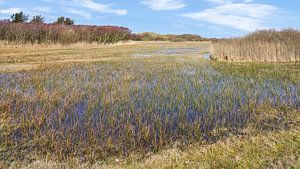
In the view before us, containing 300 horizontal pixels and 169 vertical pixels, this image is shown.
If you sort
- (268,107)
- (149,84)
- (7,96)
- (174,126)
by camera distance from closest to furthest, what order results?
1. (174,126)
2. (268,107)
3. (7,96)
4. (149,84)

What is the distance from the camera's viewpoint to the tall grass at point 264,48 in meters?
16.6

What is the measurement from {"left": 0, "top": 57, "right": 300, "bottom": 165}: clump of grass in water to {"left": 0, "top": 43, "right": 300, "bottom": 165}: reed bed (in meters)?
0.02

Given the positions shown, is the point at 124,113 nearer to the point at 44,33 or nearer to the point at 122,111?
the point at 122,111

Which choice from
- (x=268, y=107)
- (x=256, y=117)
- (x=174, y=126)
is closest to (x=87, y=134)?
(x=174, y=126)

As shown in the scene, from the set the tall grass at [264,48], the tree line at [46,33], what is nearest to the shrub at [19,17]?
the tree line at [46,33]

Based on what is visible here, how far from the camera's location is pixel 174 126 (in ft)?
17.3

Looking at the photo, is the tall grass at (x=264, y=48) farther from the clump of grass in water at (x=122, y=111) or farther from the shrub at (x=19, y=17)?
the shrub at (x=19, y=17)

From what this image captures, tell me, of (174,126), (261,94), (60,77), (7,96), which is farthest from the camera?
(60,77)

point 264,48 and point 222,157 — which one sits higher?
point 264,48

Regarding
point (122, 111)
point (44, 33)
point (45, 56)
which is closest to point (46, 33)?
point (44, 33)

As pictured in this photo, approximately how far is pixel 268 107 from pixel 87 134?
444cm

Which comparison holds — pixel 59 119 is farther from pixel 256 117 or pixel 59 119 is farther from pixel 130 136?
pixel 256 117

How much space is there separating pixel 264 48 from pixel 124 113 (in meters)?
14.0

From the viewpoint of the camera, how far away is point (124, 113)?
5910 mm
